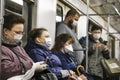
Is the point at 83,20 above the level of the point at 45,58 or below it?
above

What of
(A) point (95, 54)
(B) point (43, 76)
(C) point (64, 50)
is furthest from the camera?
(A) point (95, 54)

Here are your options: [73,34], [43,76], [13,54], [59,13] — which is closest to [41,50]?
[43,76]

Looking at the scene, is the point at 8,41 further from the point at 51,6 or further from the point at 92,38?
the point at 92,38

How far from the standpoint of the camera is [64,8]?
5734 millimetres

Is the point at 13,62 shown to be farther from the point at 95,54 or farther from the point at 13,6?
the point at 95,54

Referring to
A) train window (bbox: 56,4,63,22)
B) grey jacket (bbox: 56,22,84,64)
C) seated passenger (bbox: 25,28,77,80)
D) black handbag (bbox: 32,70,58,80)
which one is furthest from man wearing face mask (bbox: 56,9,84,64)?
black handbag (bbox: 32,70,58,80)

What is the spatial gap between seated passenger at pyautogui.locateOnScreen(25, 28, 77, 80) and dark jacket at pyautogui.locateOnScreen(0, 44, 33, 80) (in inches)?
15.5

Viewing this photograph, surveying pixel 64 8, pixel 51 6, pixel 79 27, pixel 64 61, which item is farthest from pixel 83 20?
pixel 64 61

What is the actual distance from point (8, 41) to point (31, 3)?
5.28ft

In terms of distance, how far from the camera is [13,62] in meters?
2.74

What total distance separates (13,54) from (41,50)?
62 centimetres

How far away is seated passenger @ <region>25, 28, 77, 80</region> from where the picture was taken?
331 cm

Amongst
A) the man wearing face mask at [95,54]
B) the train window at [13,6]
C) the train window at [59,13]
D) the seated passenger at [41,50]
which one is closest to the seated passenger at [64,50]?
the seated passenger at [41,50]

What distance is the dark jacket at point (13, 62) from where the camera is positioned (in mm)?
2668
